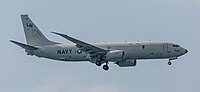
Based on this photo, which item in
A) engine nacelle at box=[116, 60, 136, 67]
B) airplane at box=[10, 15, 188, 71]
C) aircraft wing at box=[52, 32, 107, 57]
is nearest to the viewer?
airplane at box=[10, 15, 188, 71]

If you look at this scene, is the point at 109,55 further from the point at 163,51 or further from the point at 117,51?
the point at 163,51

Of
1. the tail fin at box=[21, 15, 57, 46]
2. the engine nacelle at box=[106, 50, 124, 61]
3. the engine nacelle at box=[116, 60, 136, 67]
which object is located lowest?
the engine nacelle at box=[116, 60, 136, 67]

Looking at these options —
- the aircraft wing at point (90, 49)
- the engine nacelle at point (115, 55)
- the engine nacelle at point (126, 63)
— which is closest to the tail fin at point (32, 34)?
the aircraft wing at point (90, 49)

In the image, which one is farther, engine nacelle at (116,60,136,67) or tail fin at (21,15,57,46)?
tail fin at (21,15,57,46)

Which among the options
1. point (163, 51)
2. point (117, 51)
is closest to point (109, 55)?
point (117, 51)

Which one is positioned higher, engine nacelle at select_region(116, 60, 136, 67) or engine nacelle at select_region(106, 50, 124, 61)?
engine nacelle at select_region(106, 50, 124, 61)

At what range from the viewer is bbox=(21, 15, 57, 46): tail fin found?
10599 centimetres

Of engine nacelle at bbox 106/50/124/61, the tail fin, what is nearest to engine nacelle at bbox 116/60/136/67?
engine nacelle at bbox 106/50/124/61

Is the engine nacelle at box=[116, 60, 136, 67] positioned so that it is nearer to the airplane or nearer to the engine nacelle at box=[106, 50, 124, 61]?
the airplane

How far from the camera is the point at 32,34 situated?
108 metres

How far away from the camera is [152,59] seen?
9719 centimetres

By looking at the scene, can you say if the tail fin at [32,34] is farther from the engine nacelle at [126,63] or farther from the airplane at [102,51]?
the engine nacelle at [126,63]

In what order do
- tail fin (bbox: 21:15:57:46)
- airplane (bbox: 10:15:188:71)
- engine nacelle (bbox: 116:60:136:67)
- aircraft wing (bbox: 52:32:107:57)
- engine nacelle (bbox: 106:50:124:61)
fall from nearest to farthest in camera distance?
airplane (bbox: 10:15:188:71)
engine nacelle (bbox: 106:50:124:61)
aircraft wing (bbox: 52:32:107:57)
engine nacelle (bbox: 116:60:136:67)
tail fin (bbox: 21:15:57:46)

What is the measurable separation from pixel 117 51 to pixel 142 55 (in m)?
3.60
